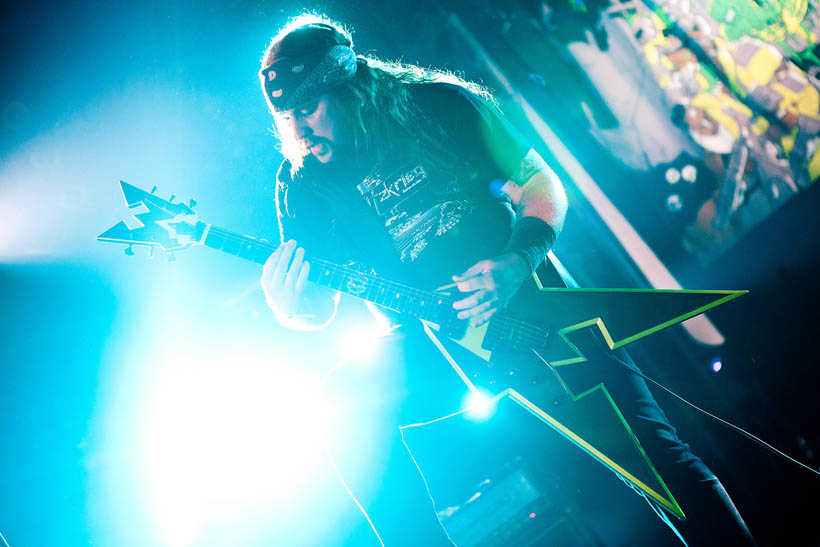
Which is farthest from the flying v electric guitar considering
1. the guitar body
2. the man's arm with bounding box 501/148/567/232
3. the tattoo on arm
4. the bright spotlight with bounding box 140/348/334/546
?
the bright spotlight with bounding box 140/348/334/546

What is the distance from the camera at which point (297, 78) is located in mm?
1500

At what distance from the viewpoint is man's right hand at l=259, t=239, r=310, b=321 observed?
1554 millimetres

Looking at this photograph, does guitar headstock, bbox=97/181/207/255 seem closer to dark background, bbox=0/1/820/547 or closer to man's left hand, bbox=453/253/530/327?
dark background, bbox=0/1/820/547

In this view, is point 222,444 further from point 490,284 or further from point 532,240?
point 532,240

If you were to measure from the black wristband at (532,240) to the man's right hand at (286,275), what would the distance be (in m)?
0.88

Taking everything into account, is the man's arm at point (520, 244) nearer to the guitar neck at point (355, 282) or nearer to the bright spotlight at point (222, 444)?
the guitar neck at point (355, 282)

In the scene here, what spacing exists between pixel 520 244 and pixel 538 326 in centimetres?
33

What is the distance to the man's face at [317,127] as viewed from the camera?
1588mm

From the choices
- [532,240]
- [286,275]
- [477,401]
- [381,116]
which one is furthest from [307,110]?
[477,401]

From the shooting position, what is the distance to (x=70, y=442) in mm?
1977

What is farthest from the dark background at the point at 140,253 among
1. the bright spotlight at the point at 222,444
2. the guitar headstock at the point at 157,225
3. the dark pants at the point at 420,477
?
the dark pants at the point at 420,477

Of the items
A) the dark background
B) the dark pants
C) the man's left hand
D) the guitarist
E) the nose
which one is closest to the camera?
the dark pants

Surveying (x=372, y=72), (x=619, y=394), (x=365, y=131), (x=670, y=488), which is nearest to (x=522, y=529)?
(x=670, y=488)

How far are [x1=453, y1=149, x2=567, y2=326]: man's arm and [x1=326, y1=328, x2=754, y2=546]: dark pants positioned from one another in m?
0.31
